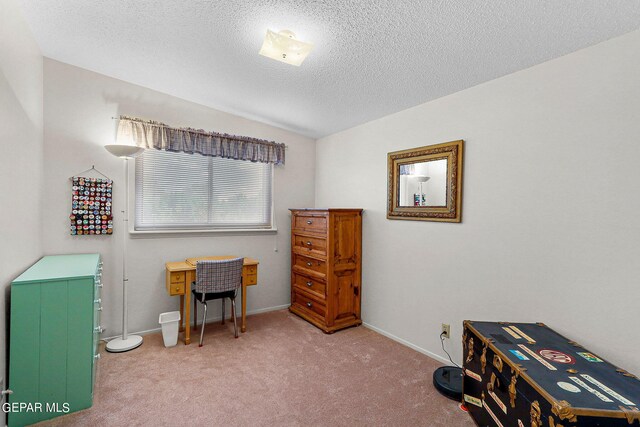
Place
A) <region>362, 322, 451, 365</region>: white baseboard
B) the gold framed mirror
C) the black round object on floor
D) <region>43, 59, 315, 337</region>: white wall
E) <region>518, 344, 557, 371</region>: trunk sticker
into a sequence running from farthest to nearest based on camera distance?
<region>43, 59, 315, 337</region>: white wall, <region>362, 322, 451, 365</region>: white baseboard, the gold framed mirror, the black round object on floor, <region>518, 344, 557, 371</region>: trunk sticker

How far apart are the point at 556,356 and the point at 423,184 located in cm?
165

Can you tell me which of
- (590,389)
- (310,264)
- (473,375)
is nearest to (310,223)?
(310,264)

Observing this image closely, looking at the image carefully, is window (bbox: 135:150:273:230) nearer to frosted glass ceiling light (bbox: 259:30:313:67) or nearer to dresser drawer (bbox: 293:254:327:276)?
dresser drawer (bbox: 293:254:327:276)

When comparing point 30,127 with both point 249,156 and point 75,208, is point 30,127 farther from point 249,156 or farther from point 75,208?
point 249,156

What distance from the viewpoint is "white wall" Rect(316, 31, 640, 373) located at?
65.4 inches

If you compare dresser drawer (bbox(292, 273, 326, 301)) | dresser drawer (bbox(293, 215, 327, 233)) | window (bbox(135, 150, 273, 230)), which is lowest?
dresser drawer (bbox(292, 273, 326, 301))

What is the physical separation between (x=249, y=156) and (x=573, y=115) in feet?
10.3

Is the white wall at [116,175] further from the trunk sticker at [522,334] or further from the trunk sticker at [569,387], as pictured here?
the trunk sticker at [569,387]

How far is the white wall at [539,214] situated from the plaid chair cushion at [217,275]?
168cm

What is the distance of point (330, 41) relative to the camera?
204 centimetres

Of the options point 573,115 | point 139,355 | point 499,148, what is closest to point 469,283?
point 499,148

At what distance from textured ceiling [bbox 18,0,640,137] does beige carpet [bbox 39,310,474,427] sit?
2450mm
